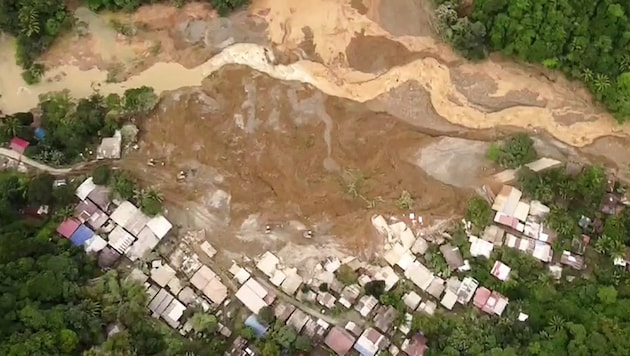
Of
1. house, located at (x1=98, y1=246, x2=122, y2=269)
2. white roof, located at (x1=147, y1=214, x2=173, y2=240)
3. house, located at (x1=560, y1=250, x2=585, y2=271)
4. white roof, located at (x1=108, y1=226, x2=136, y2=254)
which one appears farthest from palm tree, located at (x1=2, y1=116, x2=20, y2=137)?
house, located at (x1=560, y1=250, x2=585, y2=271)

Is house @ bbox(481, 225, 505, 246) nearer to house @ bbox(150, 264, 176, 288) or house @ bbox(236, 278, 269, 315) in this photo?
house @ bbox(236, 278, 269, 315)

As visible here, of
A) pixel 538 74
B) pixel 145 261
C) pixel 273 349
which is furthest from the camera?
pixel 538 74

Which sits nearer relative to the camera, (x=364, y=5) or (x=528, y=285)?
(x=528, y=285)

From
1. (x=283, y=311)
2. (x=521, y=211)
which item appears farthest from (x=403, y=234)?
(x=283, y=311)

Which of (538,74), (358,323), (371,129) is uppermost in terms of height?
(538,74)

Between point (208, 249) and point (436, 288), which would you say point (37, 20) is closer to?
point (208, 249)

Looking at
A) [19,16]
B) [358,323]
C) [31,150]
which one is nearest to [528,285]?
[358,323]

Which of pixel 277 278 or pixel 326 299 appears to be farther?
pixel 277 278

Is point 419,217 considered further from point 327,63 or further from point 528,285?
point 327,63
